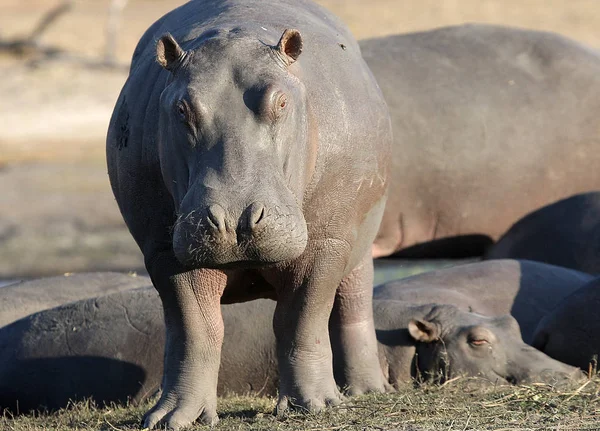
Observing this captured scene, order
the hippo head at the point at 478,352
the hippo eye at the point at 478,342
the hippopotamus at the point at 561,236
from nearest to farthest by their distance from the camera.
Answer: the hippo head at the point at 478,352 < the hippo eye at the point at 478,342 < the hippopotamus at the point at 561,236

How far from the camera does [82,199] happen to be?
17891mm

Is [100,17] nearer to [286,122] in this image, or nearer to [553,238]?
[553,238]

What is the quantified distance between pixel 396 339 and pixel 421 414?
6.10 ft

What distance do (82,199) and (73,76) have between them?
21.2 feet

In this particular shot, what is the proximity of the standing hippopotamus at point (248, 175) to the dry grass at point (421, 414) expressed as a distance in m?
0.21

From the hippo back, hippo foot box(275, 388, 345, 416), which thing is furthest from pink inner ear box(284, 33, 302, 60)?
the hippo back

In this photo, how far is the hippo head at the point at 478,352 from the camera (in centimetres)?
660

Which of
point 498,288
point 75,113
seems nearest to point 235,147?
point 498,288

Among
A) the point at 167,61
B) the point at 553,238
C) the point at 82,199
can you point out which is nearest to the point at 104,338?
the point at 167,61

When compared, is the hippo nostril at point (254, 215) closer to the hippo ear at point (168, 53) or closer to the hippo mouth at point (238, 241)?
the hippo mouth at point (238, 241)

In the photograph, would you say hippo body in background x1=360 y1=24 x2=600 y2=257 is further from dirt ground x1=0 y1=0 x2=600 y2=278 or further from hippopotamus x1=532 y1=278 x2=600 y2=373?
dirt ground x1=0 y1=0 x2=600 y2=278

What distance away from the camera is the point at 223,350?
6.90 metres

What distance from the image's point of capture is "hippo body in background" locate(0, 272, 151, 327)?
310 inches

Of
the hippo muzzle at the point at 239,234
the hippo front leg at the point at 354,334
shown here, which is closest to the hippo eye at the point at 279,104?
the hippo muzzle at the point at 239,234
